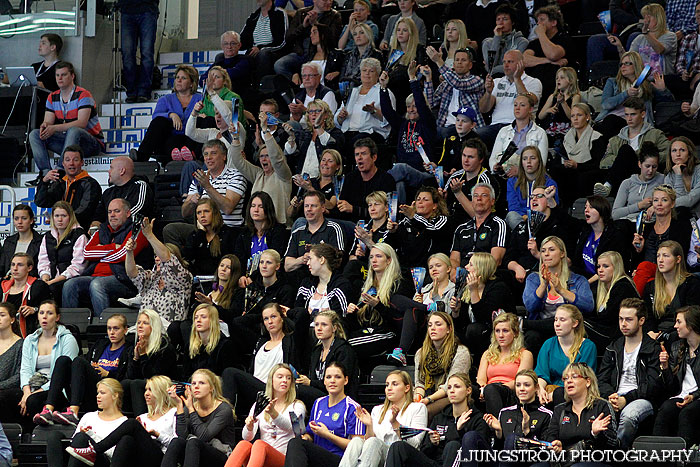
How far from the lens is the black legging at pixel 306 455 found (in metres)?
8.09

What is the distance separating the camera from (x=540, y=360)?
8.52 metres

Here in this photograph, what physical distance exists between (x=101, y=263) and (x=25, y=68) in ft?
11.9

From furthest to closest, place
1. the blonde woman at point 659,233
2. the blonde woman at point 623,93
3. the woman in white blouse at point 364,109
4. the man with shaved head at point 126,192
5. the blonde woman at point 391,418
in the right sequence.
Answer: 1. the woman in white blouse at point 364,109
2. the man with shaved head at point 126,192
3. the blonde woman at point 623,93
4. the blonde woman at point 659,233
5. the blonde woman at point 391,418

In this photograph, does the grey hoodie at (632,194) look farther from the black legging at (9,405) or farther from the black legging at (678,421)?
the black legging at (9,405)

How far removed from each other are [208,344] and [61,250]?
2.22 metres

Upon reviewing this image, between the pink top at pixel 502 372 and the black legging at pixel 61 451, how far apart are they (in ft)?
9.24

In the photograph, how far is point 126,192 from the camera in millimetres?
11219

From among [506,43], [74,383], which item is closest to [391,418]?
[74,383]

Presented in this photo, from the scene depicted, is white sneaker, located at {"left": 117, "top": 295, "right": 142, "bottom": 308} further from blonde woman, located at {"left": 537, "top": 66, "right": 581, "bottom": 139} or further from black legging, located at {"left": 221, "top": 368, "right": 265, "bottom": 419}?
blonde woman, located at {"left": 537, "top": 66, "right": 581, "bottom": 139}

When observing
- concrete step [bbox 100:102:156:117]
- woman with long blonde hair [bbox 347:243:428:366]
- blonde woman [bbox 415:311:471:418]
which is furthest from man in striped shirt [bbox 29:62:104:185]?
blonde woman [bbox 415:311:471:418]

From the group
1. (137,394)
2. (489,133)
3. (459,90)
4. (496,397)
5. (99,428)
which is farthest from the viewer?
(459,90)

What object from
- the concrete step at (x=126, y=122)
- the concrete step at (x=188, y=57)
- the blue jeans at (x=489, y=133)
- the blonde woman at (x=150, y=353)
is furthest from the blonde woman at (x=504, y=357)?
the concrete step at (x=188, y=57)

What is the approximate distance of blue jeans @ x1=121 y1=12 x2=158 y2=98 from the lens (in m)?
13.5

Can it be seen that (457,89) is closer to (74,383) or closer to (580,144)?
(580,144)
